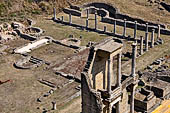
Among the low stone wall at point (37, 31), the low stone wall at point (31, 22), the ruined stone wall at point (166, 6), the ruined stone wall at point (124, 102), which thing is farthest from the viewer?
the ruined stone wall at point (166, 6)

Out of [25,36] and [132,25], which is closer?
[25,36]

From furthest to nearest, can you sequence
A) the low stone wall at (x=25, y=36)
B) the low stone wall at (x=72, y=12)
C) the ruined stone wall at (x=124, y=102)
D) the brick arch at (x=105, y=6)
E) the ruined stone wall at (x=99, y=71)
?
the low stone wall at (x=72, y=12), the brick arch at (x=105, y=6), the low stone wall at (x=25, y=36), the ruined stone wall at (x=124, y=102), the ruined stone wall at (x=99, y=71)

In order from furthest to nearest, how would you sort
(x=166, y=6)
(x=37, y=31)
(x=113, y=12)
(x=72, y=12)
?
1. (x=166, y=6)
2. (x=72, y=12)
3. (x=113, y=12)
4. (x=37, y=31)

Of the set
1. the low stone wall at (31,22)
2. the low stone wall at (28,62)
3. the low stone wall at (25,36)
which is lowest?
the low stone wall at (28,62)

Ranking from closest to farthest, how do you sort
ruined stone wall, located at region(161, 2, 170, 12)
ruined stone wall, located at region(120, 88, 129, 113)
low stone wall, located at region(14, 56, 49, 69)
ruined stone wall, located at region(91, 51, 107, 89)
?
ruined stone wall, located at region(91, 51, 107, 89), ruined stone wall, located at region(120, 88, 129, 113), low stone wall, located at region(14, 56, 49, 69), ruined stone wall, located at region(161, 2, 170, 12)

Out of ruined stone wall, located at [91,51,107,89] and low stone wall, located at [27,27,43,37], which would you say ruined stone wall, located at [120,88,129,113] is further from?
low stone wall, located at [27,27,43,37]

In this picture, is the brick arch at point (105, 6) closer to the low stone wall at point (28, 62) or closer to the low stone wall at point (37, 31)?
the low stone wall at point (37, 31)

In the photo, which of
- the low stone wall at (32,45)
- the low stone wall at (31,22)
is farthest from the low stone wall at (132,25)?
the low stone wall at (32,45)

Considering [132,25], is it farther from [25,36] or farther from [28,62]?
[28,62]

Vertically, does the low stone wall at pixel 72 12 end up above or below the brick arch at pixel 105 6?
below

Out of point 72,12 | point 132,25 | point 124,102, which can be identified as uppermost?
point 72,12

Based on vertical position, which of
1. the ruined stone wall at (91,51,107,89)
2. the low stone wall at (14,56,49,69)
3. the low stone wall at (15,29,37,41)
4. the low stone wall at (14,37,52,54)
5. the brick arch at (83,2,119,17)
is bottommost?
the low stone wall at (14,56,49,69)

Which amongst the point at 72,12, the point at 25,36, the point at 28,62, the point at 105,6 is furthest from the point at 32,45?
the point at 105,6

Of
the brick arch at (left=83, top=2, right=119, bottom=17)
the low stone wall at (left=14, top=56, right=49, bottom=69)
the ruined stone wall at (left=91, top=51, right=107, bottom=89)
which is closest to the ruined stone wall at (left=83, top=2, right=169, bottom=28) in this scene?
the brick arch at (left=83, top=2, right=119, bottom=17)
